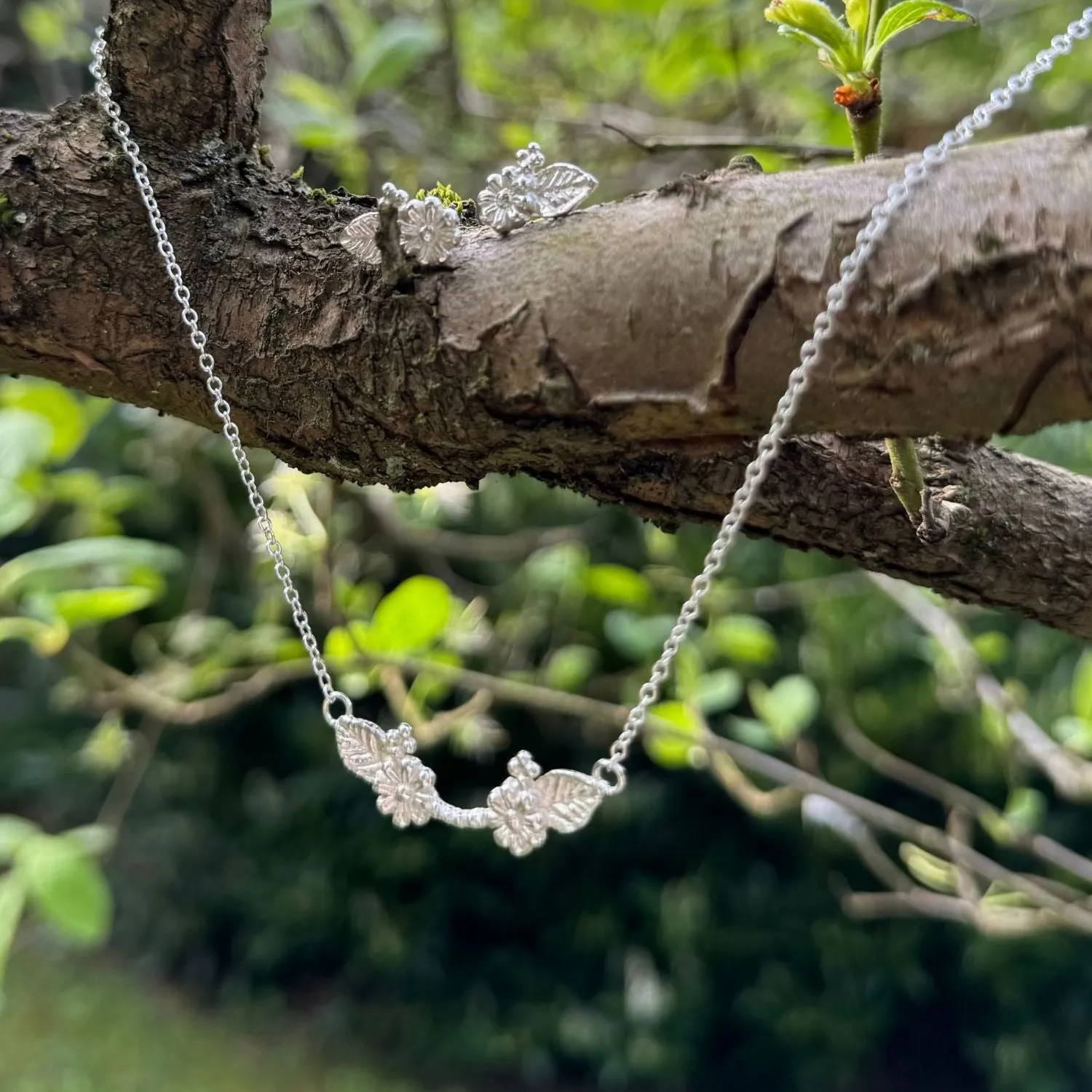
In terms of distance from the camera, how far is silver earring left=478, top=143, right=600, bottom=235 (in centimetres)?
48

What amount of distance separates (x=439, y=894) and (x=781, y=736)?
0.90 metres

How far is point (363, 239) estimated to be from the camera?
1.63 ft

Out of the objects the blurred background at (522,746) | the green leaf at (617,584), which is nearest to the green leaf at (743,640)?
the blurred background at (522,746)

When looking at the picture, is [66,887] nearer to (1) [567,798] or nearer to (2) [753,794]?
(1) [567,798]

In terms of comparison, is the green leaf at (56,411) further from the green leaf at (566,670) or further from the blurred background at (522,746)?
the green leaf at (566,670)

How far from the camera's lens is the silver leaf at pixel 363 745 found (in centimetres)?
66

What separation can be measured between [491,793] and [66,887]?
593mm

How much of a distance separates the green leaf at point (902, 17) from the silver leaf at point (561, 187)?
14cm

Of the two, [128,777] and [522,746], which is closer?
[522,746]

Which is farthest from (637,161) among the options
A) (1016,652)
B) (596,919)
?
(596,919)

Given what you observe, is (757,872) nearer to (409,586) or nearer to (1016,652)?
(1016,652)

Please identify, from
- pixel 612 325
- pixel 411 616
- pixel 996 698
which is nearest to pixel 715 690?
pixel 996 698

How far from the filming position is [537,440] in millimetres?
469

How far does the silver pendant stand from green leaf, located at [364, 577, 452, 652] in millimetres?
251
